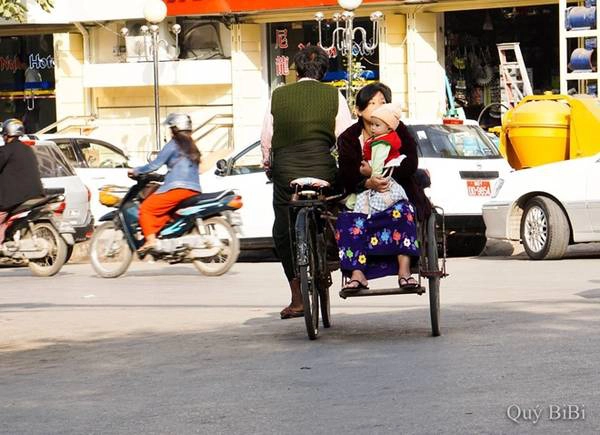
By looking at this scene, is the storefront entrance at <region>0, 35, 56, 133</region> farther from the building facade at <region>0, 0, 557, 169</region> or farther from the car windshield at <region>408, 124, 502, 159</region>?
the car windshield at <region>408, 124, 502, 159</region>

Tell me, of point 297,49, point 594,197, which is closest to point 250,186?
point 594,197

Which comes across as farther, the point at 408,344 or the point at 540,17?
the point at 540,17

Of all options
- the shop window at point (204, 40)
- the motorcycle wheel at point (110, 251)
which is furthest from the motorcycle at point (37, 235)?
the shop window at point (204, 40)

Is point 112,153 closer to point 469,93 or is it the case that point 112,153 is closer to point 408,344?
point 469,93

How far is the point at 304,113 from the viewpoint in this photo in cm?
1111

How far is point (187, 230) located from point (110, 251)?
3.64 feet

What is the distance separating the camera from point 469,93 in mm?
29109

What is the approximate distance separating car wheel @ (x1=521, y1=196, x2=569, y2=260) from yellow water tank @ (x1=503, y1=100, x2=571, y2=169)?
10.2ft

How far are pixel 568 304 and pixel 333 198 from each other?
258cm

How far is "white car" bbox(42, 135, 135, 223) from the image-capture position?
2248 cm

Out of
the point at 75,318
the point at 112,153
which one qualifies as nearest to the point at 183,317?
the point at 75,318

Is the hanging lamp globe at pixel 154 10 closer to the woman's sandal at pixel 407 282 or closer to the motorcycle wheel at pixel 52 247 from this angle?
the motorcycle wheel at pixel 52 247

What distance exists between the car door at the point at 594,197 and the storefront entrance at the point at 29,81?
18170 millimetres

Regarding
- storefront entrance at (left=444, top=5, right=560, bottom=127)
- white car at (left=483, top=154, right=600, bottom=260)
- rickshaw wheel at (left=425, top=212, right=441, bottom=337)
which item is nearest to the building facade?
storefront entrance at (left=444, top=5, right=560, bottom=127)
